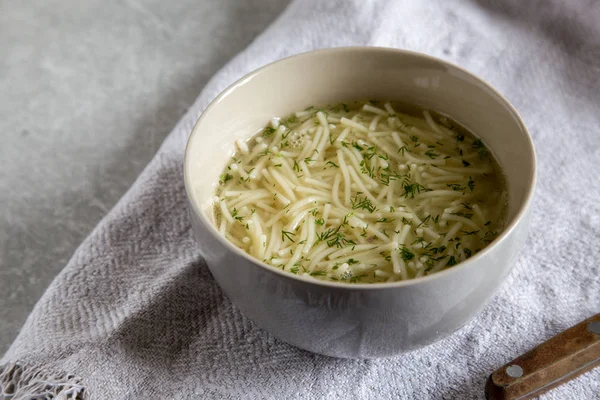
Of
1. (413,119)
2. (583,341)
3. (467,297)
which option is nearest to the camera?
(467,297)

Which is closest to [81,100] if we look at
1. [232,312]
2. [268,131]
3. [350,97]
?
[268,131]

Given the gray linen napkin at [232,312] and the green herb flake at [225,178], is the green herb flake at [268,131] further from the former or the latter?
the gray linen napkin at [232,312]

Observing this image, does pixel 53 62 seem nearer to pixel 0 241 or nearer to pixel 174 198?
pixel 0 241

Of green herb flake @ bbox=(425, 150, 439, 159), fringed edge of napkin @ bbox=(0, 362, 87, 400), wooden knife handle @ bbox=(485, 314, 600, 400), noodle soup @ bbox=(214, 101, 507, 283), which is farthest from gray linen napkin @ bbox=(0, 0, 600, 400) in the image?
green herb flake @ bbox=(425, 150, 439, 159)

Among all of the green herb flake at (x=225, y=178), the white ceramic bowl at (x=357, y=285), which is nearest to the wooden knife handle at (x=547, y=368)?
the white ceramic bowl at (x=357, y=285)

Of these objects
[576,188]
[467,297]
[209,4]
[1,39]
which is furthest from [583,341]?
[1,39]

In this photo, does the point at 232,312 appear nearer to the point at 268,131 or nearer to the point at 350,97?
the point at 268,131
